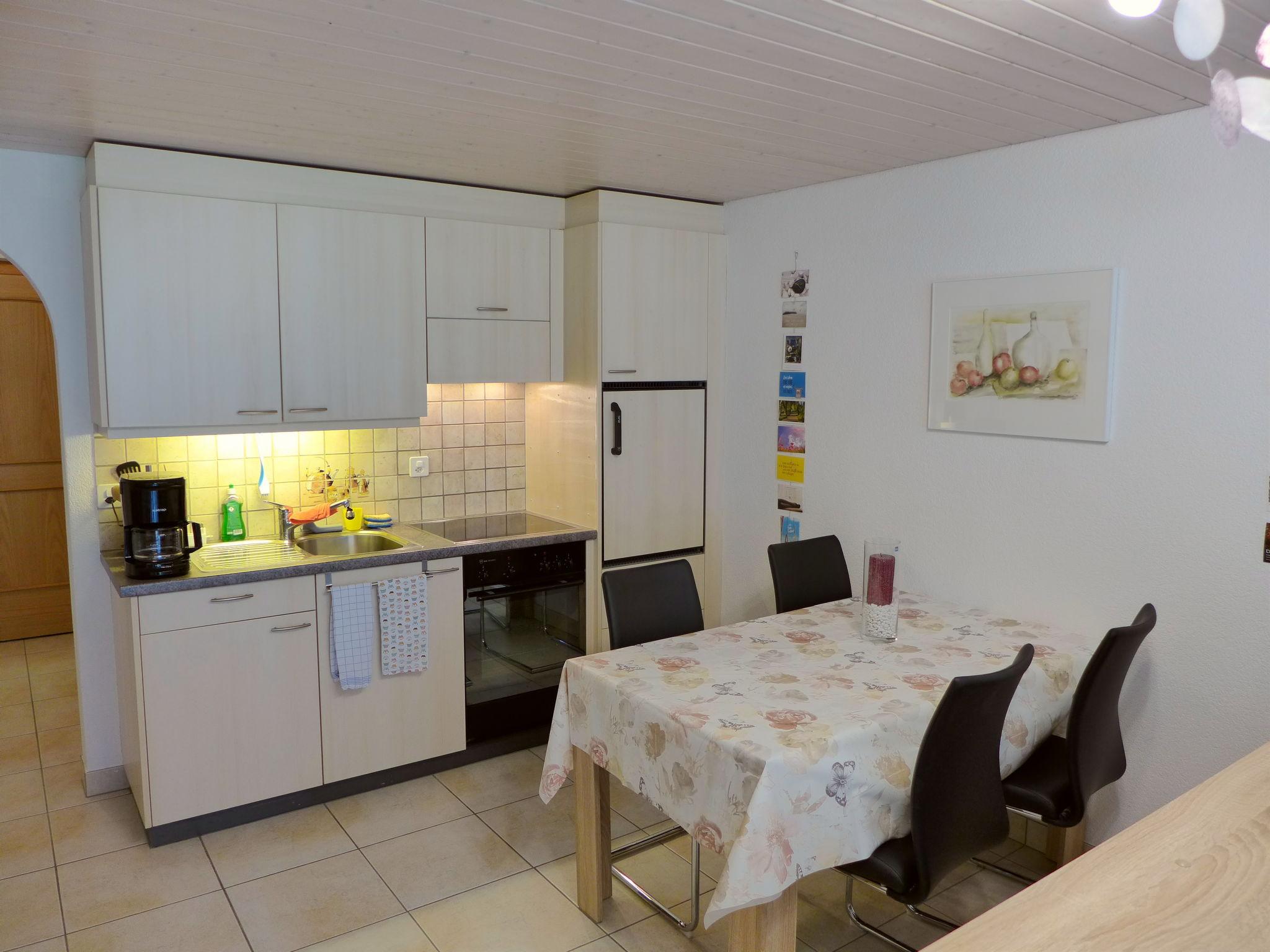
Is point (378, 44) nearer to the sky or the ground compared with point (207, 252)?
nearer to the sky

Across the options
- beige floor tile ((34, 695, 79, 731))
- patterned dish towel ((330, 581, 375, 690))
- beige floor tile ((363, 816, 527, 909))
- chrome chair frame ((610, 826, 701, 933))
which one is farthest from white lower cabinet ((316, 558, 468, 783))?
beige floor tile ((34, 695, 79, 731))

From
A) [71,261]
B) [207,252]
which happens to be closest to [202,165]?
[207,252]

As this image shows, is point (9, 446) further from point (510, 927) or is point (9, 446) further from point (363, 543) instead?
point (510, 927)

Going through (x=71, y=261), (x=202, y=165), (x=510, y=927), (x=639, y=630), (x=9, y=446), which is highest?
(x=202, y=165)

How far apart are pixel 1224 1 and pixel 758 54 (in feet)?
3.05

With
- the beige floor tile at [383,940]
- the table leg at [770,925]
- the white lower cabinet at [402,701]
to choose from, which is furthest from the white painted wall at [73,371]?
the table leg at [770,925]

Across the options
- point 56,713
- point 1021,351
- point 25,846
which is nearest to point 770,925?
point 1021,351

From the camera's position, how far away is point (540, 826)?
3244mm

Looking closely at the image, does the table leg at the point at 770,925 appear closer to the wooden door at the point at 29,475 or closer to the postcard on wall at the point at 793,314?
the postcard on wall at the point at 793,314

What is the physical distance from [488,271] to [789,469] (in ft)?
4.93

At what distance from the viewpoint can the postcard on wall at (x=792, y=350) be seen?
3.82 metres

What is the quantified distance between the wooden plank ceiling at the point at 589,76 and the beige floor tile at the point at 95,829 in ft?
7.60

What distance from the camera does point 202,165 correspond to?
313cm

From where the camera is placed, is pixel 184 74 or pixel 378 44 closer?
pixel 378 44
